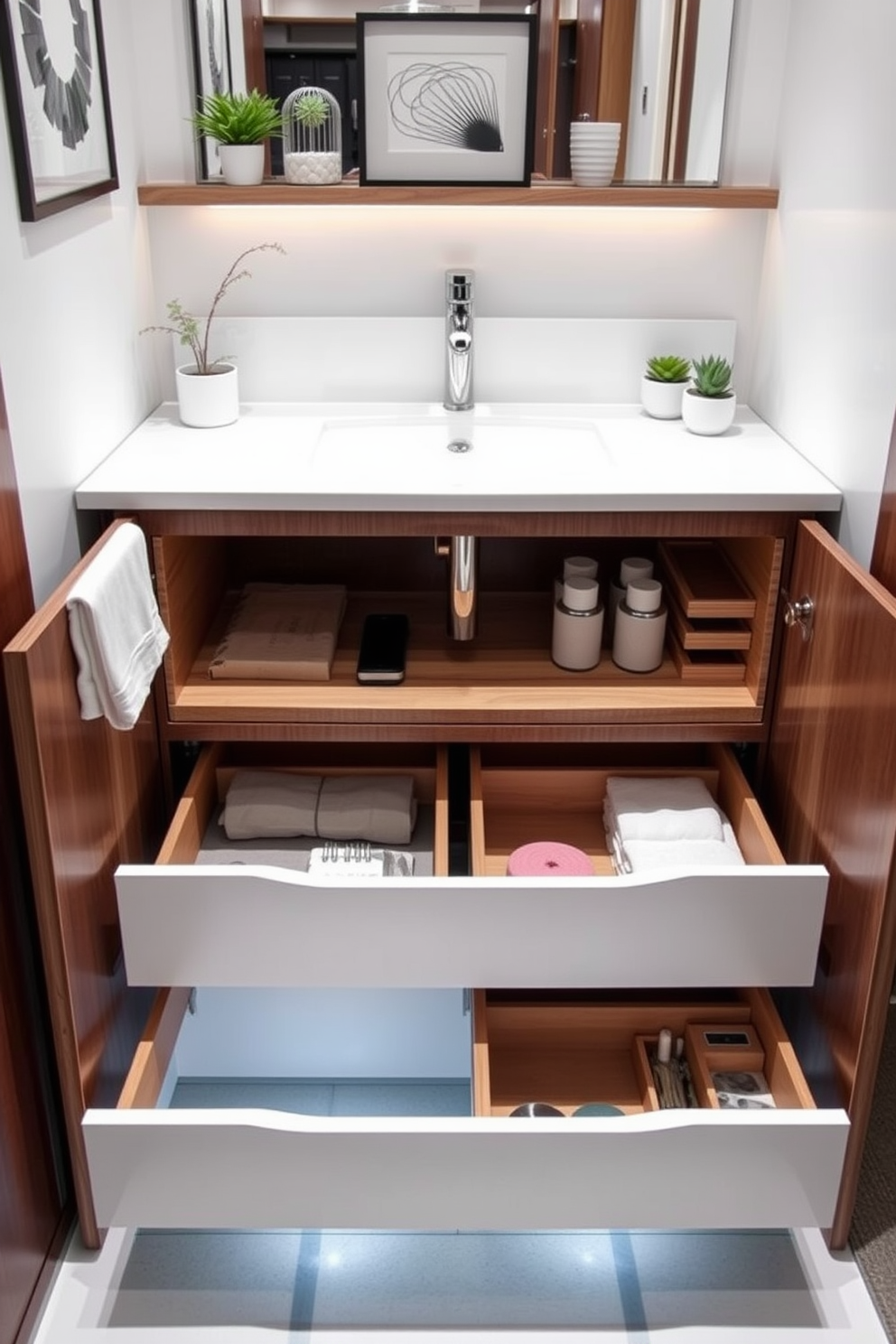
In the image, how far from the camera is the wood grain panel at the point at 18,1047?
4.38 ft

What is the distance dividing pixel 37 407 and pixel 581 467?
0.75 meters

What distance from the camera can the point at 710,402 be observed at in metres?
1.89

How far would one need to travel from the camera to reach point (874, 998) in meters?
1.41

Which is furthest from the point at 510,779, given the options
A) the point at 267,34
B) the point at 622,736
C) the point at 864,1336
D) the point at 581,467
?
the point at 267,34

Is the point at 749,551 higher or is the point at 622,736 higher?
the point at 749,551

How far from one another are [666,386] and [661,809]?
677mm

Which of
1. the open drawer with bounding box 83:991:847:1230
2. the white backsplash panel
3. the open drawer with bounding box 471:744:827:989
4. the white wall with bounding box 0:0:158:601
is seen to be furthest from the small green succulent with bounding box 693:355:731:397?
the open drawer with bounding box 83:991:847:1230

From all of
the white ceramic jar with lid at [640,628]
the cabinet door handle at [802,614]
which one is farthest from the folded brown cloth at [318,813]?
the cabinet door handle at [802,614]

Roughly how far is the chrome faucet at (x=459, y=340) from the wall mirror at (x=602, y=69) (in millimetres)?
213

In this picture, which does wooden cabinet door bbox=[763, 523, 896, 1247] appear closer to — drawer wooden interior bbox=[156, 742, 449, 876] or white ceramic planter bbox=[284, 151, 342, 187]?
drawer wooden interior bbox=[156, 742, 449, 876]

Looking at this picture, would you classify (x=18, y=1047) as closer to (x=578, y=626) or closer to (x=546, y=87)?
(x=578, y=626)

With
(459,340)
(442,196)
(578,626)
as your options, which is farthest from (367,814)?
(442,196)

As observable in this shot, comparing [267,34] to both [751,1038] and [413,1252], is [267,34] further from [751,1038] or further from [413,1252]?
[413,1252]

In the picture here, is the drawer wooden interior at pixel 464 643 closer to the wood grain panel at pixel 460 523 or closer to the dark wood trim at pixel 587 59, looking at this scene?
the wood grain panel at pixel 460 523
